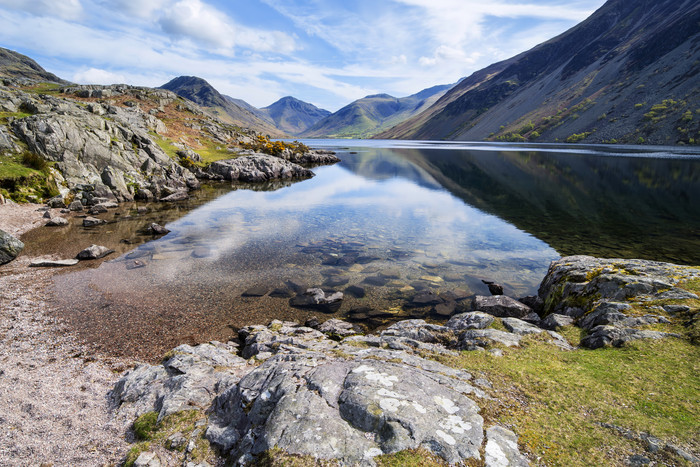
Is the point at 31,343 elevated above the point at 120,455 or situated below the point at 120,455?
below

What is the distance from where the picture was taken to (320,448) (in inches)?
234

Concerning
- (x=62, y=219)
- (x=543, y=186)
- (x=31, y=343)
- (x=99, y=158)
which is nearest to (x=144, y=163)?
(x=99, y=158)

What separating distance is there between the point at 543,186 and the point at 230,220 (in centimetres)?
5539

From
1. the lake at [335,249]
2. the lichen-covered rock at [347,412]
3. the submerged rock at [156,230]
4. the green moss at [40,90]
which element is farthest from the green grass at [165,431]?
the green moss at [40,90]

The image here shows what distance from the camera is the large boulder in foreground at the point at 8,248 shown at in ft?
70.9

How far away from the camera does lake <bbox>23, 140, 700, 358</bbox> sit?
1747 cm

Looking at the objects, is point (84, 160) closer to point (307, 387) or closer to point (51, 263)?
point (51, 263)

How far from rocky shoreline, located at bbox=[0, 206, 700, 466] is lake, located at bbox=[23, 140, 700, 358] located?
2.60 metres

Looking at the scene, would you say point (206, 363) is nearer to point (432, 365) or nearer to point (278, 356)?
point (278, 356)

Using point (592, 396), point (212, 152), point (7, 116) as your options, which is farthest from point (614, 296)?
point (212, 152)

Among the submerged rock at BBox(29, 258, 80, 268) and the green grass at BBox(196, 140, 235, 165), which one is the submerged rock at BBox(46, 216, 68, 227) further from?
the green grass at BBox(196, 140, 235, 165)

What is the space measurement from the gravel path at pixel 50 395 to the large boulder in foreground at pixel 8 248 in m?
6.47

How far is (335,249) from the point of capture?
28812 mm

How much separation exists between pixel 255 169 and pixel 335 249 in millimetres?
57243
